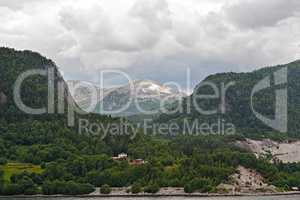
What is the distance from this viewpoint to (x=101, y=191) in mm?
185875

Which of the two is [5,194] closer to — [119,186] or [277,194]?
[119,186]

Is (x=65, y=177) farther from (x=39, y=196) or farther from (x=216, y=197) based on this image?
(x=216, y=197)

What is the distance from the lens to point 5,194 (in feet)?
593

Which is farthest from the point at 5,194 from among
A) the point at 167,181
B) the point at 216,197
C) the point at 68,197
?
the point at 216,197

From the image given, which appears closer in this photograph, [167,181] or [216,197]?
[216,197]

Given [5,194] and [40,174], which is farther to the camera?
[40,174]

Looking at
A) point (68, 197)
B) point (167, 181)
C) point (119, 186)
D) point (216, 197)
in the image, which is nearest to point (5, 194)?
point (68, 197)

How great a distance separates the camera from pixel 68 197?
18050 centimetres

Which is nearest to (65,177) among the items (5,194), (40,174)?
(40,174)

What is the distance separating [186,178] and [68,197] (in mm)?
39275

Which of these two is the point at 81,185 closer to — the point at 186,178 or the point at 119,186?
the point at 119,186

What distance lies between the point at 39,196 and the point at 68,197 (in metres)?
8.54

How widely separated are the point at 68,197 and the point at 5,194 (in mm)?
18563

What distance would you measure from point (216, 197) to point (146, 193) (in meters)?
21.3
